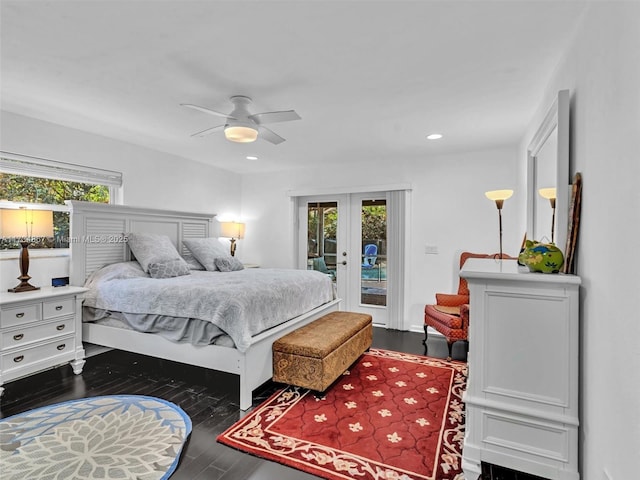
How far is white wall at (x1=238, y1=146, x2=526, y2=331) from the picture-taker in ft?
13.7

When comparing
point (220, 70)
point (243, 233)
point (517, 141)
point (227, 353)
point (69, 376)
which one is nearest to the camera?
point (220, 70)

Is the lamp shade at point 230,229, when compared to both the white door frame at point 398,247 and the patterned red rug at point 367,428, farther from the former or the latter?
the patterned red rug at point 367,428

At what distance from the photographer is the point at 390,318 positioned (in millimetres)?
4816

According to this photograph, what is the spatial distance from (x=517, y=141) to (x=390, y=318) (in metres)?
2.71

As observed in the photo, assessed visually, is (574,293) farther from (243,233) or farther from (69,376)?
(243,233)

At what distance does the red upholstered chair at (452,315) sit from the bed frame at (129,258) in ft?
3.71

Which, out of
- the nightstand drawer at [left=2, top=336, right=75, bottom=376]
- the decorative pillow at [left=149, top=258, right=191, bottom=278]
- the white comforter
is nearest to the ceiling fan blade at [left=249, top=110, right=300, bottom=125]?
the white comforter

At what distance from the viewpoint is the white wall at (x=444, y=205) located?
417 cm

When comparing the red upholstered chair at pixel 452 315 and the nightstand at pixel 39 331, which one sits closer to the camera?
the nightstand at pixel 39 331

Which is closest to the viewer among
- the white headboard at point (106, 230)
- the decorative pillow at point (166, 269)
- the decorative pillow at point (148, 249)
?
the white headboard at point (106, 230)

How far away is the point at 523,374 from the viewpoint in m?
1.70

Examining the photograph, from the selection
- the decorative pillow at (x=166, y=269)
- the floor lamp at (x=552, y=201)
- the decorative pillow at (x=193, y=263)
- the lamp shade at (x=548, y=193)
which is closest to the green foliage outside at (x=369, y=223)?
the decorative pillow at (x=193, y=263)

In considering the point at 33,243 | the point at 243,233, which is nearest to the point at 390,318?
the point at 243,233

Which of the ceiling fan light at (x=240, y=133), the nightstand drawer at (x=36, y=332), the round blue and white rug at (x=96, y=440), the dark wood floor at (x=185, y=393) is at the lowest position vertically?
the dark wood floor at (x=185, y=393)
